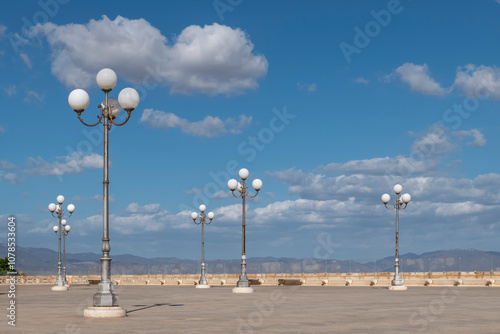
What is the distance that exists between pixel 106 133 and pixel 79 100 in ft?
4.18

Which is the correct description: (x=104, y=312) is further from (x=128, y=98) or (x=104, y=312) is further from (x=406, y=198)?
(x=406, y=198)

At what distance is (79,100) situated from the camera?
20516 millimetres

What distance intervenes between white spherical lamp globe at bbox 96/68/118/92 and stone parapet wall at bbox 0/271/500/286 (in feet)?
105

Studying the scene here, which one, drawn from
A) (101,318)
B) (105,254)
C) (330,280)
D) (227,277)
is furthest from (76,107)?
(227,277)

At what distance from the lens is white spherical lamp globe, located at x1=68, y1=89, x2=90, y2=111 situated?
2052cm

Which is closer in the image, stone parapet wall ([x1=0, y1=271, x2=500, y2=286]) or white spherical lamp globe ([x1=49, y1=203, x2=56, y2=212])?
white spherical lamp globe ([x1=49, y1=203, x2=56, y2=212])

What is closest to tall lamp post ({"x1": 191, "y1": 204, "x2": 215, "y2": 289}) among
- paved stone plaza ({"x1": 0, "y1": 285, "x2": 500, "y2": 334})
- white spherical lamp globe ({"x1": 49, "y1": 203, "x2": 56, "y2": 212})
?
white spherical lamp globe ({"x1": 49, "y1": 203, "x2": 56, "y2": 212})

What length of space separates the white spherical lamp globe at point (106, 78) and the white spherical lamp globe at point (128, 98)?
0.40m

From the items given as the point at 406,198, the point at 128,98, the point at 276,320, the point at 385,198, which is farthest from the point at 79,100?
the point at 406,198

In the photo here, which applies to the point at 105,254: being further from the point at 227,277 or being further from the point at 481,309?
the point at 227,277

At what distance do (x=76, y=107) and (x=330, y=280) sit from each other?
3536cm

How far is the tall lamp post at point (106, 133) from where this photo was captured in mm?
19203

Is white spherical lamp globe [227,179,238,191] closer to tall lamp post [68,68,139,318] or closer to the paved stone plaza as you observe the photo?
the paved stone plaza

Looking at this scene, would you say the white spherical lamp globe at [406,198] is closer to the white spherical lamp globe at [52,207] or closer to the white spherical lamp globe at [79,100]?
the white spherical lamp globe at [52,207]
